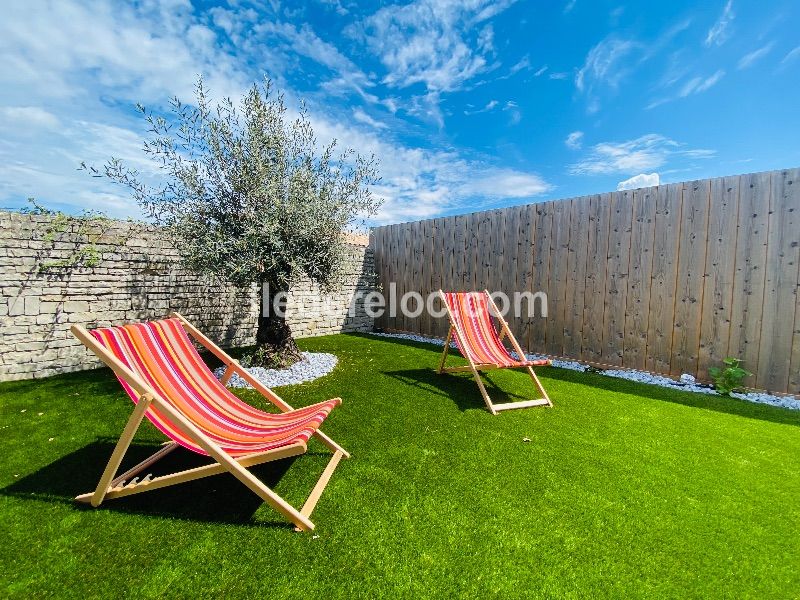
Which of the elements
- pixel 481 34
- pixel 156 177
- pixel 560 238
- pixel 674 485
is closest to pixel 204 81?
pixel 156 177

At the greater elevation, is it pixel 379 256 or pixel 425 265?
pixel 379 256

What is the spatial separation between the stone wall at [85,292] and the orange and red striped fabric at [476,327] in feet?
8.82

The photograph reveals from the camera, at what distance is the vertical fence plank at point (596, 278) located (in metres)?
6.05

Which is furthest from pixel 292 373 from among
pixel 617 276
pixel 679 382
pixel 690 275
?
pixel 690 275

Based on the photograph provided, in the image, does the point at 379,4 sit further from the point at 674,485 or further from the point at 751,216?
the point at 674,485

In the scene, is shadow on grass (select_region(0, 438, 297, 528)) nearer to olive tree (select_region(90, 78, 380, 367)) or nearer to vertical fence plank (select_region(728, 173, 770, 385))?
olive tree (select_region(90, 78, 380, 367))

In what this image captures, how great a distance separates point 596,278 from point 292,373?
5183 mm

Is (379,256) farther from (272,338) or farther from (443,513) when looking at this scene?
(443,513)

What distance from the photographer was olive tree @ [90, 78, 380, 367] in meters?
4.83

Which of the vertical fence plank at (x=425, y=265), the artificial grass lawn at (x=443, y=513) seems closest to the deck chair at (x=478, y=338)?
the artificial grass lawn at (x=443, y=513)

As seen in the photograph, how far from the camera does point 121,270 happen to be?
582 cm

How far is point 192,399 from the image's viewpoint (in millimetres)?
2596

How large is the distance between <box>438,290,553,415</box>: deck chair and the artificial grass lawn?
0.56 meters

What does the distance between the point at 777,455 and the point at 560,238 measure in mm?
4248
